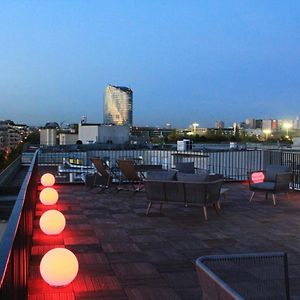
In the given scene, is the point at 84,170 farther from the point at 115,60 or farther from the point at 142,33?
the point at 115,60

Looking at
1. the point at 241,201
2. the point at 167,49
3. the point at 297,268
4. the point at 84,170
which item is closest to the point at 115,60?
the point at 167,49

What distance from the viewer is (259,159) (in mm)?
16391

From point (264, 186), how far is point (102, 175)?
4.06 m

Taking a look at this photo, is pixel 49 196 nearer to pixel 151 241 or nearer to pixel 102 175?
pixel 151 241

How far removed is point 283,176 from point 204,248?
484 centimetres

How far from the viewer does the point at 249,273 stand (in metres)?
2.94

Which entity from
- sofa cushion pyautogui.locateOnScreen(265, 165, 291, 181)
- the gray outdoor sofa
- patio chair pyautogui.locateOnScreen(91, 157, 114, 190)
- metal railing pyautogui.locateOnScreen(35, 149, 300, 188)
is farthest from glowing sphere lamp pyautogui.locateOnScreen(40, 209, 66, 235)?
metal railing pyautogui.locateOnScreen(35, 149, 300, 188)

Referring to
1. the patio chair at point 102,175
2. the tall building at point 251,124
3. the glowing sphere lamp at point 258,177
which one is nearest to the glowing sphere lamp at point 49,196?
the patio chair at point 102,175

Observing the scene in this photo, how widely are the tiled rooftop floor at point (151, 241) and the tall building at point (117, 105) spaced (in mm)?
81044

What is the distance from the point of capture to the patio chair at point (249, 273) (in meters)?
2.64

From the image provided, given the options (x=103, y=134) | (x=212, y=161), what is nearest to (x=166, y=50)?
(x=103, y=134)

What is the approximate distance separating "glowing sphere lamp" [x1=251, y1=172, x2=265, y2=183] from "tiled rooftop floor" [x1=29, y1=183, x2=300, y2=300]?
2.03 feet

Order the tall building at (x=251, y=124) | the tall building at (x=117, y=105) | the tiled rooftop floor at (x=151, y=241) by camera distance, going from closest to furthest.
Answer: the tiled rooftop floor at (x=151, y=241) < the tall building at (x=251, y=124) < the tall building at (x=117, y=105)

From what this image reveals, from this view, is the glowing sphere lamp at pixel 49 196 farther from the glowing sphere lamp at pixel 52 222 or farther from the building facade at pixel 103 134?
the building facade at pixel 103 134
